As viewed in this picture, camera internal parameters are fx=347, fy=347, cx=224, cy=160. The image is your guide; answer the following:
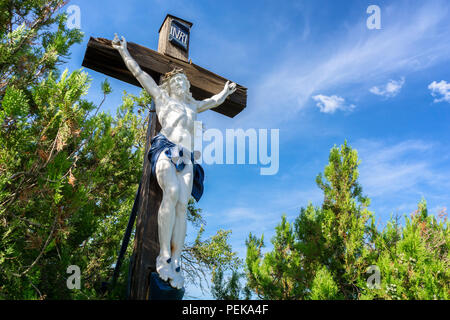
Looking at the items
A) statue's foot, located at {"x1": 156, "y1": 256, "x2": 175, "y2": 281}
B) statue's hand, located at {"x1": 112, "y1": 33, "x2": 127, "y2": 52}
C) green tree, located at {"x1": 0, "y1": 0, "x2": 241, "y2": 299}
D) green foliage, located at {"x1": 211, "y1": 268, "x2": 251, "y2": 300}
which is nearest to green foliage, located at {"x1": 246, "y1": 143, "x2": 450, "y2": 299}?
green foliage, located at {"x1": 211, "y1": 268, "x2": 251, "y2": 300}

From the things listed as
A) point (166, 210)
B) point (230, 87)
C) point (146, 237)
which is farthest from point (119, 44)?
point (146, 237)

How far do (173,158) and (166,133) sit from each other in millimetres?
363

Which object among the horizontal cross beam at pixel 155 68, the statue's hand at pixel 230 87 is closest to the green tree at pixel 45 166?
the horizontal cross beam at pixel 155 68

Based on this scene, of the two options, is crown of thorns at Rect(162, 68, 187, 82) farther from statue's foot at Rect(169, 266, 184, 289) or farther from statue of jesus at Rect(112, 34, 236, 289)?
statue's foot at Rect(169, 266, 184, 289)

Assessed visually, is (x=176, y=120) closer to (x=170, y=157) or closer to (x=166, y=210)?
(x=170, y=157)

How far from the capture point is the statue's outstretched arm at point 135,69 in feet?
11.3

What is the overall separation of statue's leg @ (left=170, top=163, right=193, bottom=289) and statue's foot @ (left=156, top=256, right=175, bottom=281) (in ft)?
0.14

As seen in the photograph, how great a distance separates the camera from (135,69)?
345 cm

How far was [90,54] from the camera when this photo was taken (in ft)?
11.6

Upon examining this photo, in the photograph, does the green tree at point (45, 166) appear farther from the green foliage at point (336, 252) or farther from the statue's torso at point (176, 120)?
the green foliage at point (336, 252)

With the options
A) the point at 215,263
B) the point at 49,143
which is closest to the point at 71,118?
the point at 49,143

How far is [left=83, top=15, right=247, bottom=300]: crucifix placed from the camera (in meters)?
2.74
